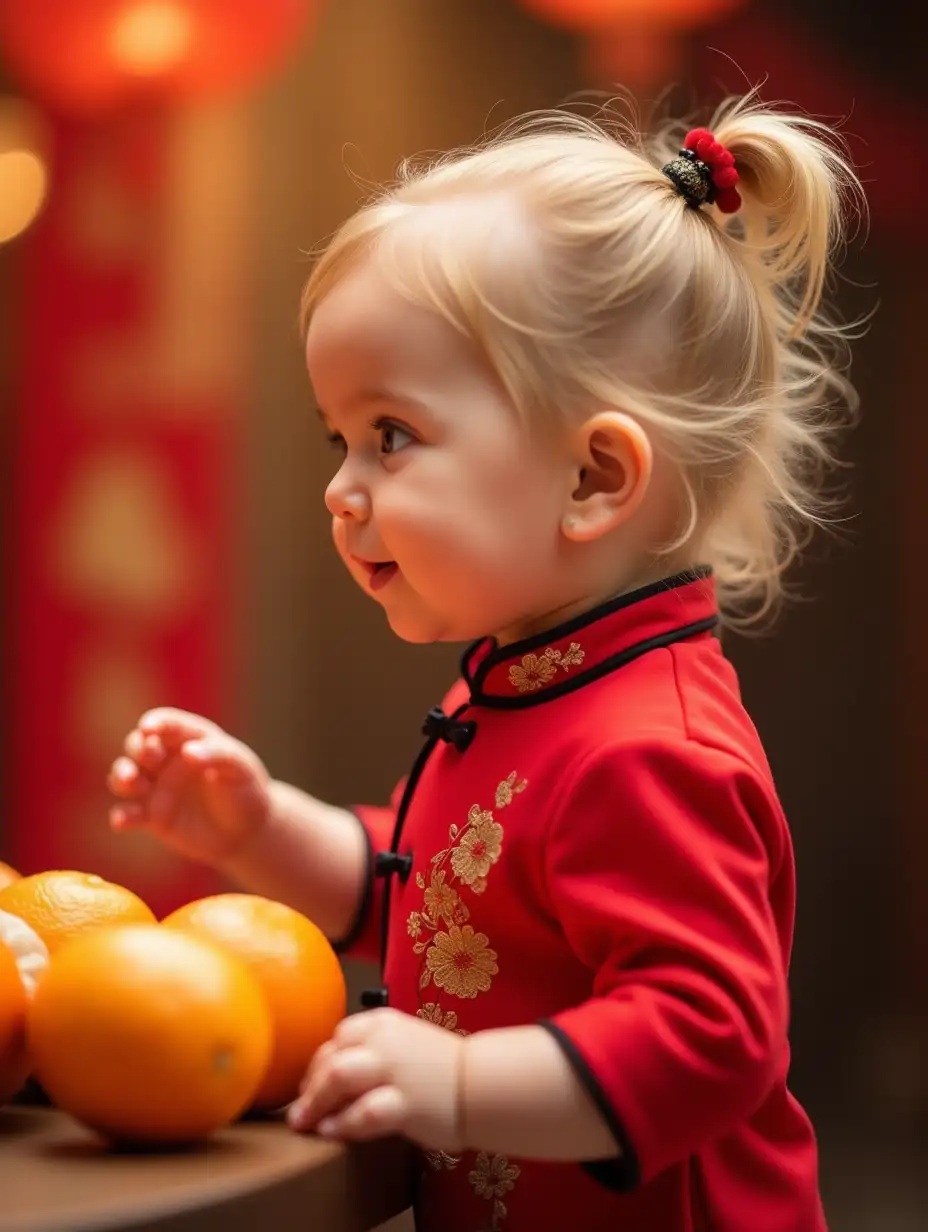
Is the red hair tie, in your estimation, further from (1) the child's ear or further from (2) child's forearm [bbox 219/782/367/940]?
(2) child's forearm [bbox 219/782/367/940]

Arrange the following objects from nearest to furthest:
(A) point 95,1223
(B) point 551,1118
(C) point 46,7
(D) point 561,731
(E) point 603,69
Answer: (A) point 95,1223
(B) point 551,1118
(D) point 561,731
(C) point 46,7
(E) point 603,69

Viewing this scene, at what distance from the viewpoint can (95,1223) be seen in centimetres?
46

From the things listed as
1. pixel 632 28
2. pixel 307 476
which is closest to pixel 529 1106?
pixel 307 476

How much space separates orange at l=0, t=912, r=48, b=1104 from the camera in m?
0.57

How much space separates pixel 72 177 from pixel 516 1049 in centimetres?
152

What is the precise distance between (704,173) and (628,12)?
129 centimetres

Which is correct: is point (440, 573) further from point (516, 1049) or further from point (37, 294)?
point (37, 294)

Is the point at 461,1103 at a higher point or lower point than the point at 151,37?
lower

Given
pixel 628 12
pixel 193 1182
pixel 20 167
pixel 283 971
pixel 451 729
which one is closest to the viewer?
pixel 193 1182

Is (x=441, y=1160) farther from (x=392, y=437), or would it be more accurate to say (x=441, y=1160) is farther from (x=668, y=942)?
(x=392, y=437)

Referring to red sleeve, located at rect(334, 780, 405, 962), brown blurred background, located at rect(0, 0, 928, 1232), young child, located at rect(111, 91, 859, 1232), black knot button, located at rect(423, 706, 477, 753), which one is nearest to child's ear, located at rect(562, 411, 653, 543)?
young child, located at rect(111, 91, 859, 1232)

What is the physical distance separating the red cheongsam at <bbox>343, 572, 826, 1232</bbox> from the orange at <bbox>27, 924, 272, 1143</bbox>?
0.13 meters

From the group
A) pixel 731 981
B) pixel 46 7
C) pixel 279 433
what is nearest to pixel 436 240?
pixel 731 981

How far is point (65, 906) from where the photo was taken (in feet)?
2.16
